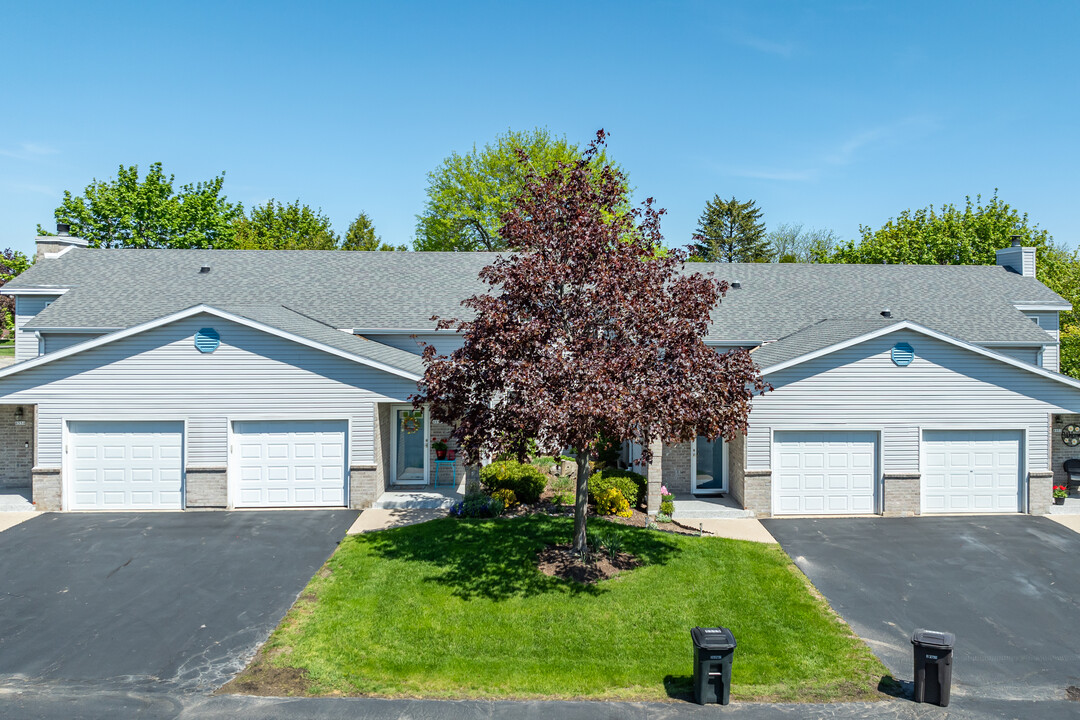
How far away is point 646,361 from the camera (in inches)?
455

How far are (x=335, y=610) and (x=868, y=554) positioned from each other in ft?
35.1

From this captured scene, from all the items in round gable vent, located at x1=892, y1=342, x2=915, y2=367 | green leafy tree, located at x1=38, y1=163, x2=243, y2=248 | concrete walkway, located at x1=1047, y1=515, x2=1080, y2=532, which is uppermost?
green leafy tree, located at x1=38, y1=163, x2=243, y2=248

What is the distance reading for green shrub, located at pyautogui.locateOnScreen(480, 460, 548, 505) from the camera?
1734 cm

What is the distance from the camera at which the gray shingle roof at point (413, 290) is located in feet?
70.2

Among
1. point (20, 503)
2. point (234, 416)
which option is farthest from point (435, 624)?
point (20, 503)

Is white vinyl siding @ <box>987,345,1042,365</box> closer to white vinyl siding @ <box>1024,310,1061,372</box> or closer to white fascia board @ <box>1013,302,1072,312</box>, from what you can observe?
white fascia board @ <box>1013,302,1072,312</box>

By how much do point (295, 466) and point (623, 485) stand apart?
330 inches

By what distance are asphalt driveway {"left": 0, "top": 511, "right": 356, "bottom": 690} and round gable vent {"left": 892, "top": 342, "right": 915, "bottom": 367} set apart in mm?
14008

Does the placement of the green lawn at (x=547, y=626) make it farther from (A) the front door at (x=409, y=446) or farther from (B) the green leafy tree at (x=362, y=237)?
(B) the green leafy tree at (x=362, y=237)

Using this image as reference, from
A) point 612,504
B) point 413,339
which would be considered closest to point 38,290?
point 413,339

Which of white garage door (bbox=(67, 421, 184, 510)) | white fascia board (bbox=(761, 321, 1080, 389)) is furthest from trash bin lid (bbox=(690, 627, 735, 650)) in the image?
white garage door (bbox=(67, 421, 184, 510))

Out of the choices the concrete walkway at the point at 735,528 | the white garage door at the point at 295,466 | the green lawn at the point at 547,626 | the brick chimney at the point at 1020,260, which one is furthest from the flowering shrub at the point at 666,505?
the brick chimney at the point at 1020,260

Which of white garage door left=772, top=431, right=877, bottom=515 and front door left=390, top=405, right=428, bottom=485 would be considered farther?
front door left=390, top=405, right=428, bottom=485

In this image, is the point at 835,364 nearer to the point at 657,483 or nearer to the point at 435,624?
the point at 657,483
